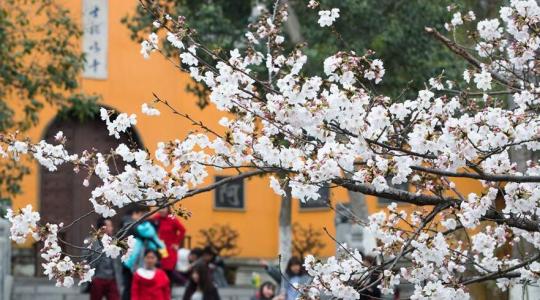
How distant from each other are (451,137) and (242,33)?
13.2 metres

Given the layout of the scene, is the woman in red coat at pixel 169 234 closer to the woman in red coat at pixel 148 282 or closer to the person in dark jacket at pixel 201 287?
the person in dark jacket at pixel 201 287

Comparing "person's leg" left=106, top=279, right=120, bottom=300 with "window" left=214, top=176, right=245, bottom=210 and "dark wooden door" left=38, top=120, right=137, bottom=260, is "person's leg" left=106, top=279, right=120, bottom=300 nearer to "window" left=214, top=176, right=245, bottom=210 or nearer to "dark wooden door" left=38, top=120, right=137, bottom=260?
"dark wooden door" left=38, top=120, right=137, bottom=260

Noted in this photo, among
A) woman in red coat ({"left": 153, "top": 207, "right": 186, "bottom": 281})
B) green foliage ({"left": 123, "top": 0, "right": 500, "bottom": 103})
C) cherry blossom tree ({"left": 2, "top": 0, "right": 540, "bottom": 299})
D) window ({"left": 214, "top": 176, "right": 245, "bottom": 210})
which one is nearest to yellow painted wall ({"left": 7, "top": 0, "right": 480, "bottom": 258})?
window ({"left": 214, "top": 176, "right": 245, "bottom": 210})

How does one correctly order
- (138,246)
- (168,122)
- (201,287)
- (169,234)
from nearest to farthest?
1. (138,246)
2. (201,287)
3. (169,234)
4. (168,122)

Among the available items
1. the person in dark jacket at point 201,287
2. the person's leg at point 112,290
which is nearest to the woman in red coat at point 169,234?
the person in dark jacket at point 201,287

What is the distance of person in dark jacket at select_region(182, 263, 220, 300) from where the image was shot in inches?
628

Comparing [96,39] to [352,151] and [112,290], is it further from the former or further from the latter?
[352,151]

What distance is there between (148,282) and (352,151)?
24.4 ft

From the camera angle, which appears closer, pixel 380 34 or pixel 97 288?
pixel 97 288

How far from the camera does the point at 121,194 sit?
8148mm

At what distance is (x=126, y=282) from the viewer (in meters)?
15.5

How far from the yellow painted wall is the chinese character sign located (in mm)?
129

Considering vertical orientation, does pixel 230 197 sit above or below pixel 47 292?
above

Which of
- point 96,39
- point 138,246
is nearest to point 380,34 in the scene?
point 138,246
